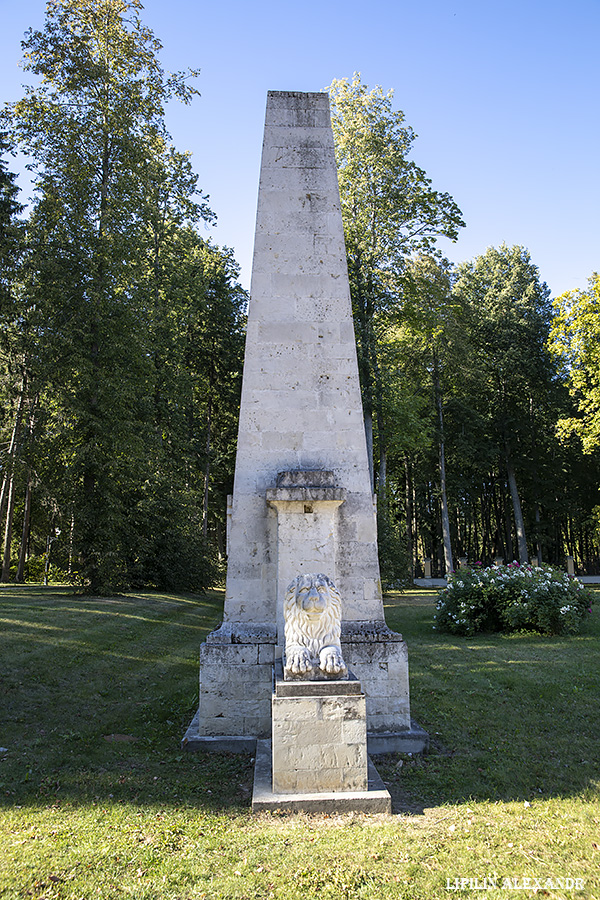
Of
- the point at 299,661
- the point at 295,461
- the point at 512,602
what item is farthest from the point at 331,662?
the point at 512,602

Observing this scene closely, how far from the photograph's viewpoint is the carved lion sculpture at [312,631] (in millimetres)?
5113

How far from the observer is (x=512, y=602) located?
13008mm

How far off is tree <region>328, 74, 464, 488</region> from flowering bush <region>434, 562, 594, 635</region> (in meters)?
7.74

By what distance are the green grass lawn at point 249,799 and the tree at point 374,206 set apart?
12.9 meters

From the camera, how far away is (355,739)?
4.89 m

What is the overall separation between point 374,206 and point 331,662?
18.5m

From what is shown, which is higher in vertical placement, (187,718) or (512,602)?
(512,602)

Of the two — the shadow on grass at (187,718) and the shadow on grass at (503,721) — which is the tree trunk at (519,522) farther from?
the shadow on grass at (503,721)

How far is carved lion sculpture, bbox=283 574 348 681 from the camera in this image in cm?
511

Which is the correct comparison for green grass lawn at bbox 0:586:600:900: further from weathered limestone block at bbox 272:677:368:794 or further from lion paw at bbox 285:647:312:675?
lion paw at bbox 285:647:312:675

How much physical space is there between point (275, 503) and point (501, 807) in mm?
3468

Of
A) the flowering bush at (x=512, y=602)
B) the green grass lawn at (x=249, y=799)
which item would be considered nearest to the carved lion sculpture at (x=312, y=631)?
the green grass lawn at (x=249, y=799)

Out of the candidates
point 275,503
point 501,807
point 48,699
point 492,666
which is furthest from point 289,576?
point 492,666

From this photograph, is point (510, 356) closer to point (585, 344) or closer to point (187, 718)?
point (585, 344)
